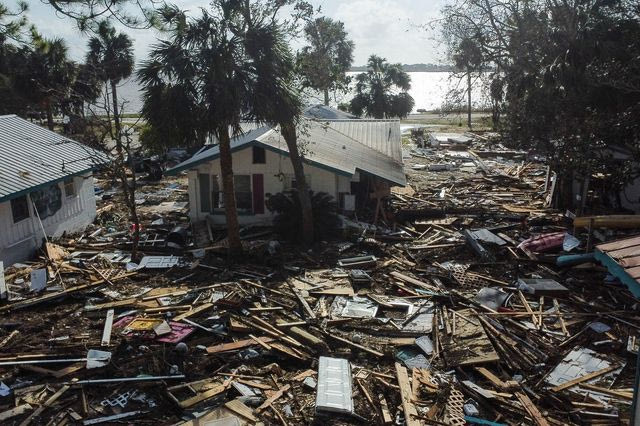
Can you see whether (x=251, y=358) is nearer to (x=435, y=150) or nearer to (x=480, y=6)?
(x=480, y=6)

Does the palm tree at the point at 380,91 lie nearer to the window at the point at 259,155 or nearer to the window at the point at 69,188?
the window at the point at 259,155

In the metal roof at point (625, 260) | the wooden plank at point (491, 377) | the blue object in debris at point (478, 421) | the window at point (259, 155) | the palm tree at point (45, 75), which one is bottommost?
the blue object in debris at point (478, 421)

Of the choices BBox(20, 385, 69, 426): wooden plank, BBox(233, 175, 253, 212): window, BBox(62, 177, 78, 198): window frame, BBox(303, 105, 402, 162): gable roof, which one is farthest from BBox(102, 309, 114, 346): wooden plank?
BBox(303, 105, 402, 162): gable roof

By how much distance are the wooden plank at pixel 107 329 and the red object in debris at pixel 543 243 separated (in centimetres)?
1266

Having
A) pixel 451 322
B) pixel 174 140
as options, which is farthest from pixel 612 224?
pixel 174 140

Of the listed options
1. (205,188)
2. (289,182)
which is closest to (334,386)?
(289,182)

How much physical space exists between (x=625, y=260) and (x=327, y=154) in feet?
56.2

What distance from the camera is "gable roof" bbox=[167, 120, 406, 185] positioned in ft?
67.4

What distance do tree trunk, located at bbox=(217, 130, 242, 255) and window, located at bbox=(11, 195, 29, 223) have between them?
7.07 metres

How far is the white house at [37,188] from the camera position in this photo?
17.1 meters

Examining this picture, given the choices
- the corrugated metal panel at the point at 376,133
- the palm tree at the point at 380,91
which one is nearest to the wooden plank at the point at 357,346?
the corrugated metal panel at the point at 376,133

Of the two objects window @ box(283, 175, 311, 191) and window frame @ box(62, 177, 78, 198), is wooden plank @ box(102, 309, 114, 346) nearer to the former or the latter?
window frame @ box(62, 177, 78, 198)

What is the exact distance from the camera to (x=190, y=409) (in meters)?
8.93

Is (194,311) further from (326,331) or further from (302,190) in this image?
(302,190)
